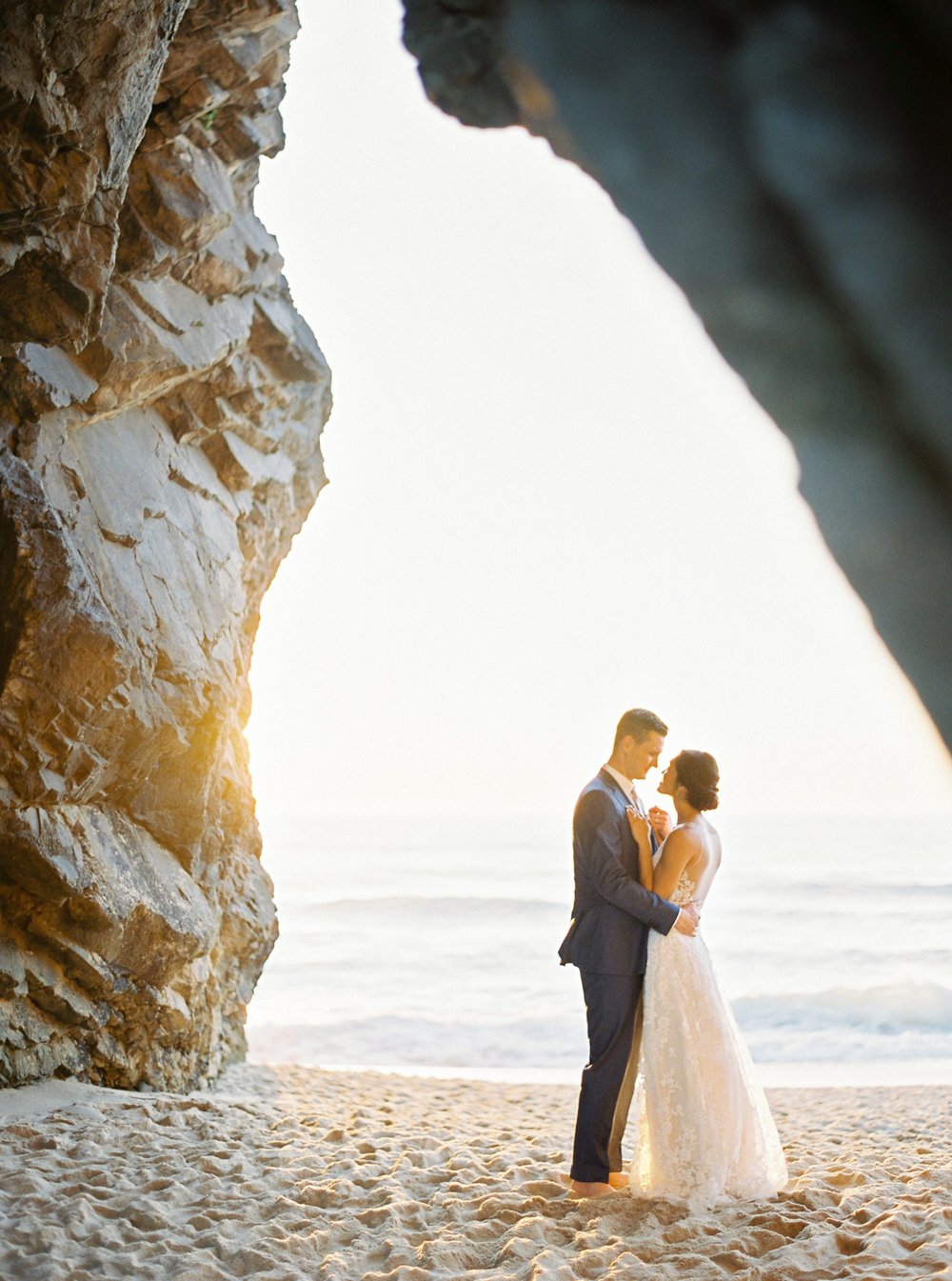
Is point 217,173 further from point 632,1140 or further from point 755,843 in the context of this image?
point 755,843

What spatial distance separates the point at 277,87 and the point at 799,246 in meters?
9.24

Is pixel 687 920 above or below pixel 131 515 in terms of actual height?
below

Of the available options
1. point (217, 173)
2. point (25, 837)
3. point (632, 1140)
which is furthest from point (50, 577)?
point (632, 1140)

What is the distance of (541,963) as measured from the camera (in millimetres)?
21469

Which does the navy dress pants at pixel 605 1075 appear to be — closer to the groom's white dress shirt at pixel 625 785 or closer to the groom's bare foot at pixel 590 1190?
the groom's bare foot at pixel 590 1190

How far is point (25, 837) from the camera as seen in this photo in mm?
6371

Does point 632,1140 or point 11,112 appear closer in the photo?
point 11,112

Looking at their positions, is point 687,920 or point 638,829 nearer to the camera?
point 687,920

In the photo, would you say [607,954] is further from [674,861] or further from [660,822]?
[660,822]

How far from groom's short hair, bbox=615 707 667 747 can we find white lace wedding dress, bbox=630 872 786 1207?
985mm

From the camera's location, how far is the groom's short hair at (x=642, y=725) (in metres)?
5.19

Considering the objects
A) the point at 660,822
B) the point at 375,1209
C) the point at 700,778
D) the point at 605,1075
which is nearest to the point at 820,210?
the point at 700,778

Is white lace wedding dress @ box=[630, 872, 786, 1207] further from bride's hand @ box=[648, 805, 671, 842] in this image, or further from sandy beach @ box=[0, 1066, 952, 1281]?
bride's hand @ box=[648, 805, 671, 842]

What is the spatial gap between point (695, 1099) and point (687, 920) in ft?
2.56
